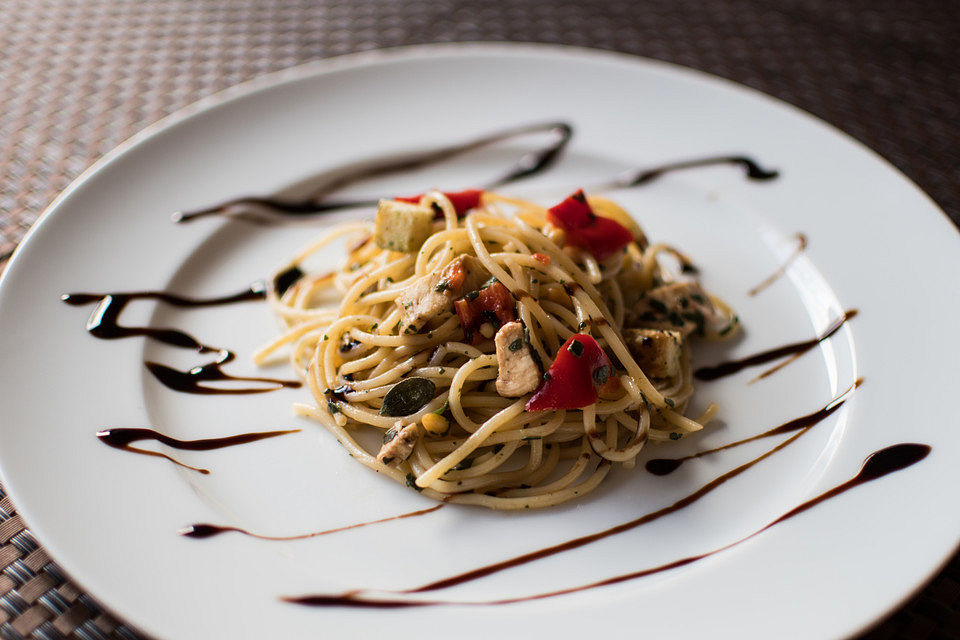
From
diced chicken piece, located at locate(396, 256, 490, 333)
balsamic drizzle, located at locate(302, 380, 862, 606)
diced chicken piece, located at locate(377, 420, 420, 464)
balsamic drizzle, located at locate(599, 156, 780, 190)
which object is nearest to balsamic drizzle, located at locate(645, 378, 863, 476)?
balsamic drizzle, located at locate(302, 380, 862, 606)

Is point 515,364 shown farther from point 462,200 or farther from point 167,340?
point 167,340

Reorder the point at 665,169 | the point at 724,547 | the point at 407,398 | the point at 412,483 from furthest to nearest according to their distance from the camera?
the point at 665,169 → the point at 407,398 → the point at 412,483 → the point at 724,547

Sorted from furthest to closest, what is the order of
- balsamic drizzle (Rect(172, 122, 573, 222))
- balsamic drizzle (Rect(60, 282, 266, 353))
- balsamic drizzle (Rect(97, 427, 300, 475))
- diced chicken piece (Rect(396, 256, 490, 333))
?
balsamic drizzle (Rect(172, 122, 573, 222)) < balsamic drizzle (Rect(60, 282, 266, 353)) < diced chicken piece (Rect(396, 256, 490, 333)) < balsamic drizzle (Rect(97, 427, 300, 475))

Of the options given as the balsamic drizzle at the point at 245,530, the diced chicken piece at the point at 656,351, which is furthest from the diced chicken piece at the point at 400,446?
the diced chicken piece at the point at 656,351

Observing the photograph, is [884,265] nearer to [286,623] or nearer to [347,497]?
[347,497]

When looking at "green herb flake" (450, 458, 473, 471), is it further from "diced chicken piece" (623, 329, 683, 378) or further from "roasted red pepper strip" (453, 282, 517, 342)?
"diced chicken piece" (623, 329, 683, 378)

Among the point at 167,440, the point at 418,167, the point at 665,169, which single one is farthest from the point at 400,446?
the point at 665,169

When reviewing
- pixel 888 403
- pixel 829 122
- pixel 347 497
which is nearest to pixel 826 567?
pixel 888 403
